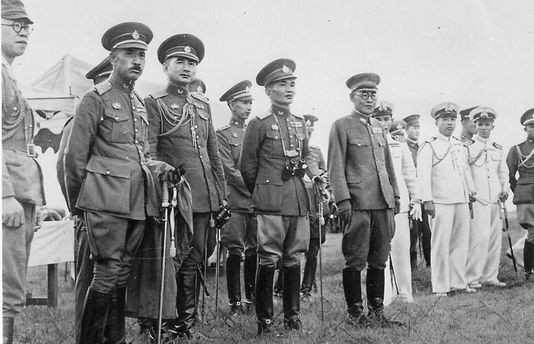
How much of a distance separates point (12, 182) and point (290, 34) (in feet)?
9.58

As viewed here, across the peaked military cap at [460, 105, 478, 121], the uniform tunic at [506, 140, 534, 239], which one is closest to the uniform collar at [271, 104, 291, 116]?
the peaked military cap at [460, 105, 478, 121]

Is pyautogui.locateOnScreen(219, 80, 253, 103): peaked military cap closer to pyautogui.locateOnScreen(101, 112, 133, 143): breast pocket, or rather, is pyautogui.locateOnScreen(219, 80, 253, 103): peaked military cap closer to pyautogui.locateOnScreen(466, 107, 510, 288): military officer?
pyautogui.locateOnScreen(466, 107, 510, 288): military officer

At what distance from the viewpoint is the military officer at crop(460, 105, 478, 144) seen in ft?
27.0

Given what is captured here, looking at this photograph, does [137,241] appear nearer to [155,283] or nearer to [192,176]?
[155,283]

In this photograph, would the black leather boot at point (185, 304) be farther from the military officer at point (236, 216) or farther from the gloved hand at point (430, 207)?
the gloved hand at point (430, 207)

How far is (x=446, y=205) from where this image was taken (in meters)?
7.24

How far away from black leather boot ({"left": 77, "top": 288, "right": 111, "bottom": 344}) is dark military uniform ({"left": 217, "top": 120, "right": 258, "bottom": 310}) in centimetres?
278

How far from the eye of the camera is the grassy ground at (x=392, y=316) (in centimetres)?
462

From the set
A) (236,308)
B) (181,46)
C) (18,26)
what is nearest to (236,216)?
(236,308)

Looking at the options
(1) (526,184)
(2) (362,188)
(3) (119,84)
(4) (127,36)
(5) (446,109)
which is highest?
(4) (127,36)

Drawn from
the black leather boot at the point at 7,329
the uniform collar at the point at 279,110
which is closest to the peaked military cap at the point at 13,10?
the black leather boot at the point at 7,329

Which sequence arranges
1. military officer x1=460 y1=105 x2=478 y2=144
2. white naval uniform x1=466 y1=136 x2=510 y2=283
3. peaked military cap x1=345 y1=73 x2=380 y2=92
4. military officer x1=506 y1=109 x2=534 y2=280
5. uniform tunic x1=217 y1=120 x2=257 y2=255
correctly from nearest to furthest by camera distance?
peaked military cap x1=345 y1=73 x2=380 y2=92
uniform tunic x1=217 y1=120 x2=257 y2=255
white naval uniform x1=466 y1=136 x2=510 y2=283
military officer x1=506 y1=109 x2=534 y2=280
military officer x1=460 y1=105 x2=478 y2=144

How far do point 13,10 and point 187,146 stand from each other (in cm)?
159

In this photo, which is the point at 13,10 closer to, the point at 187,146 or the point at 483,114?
the point at 187,146
